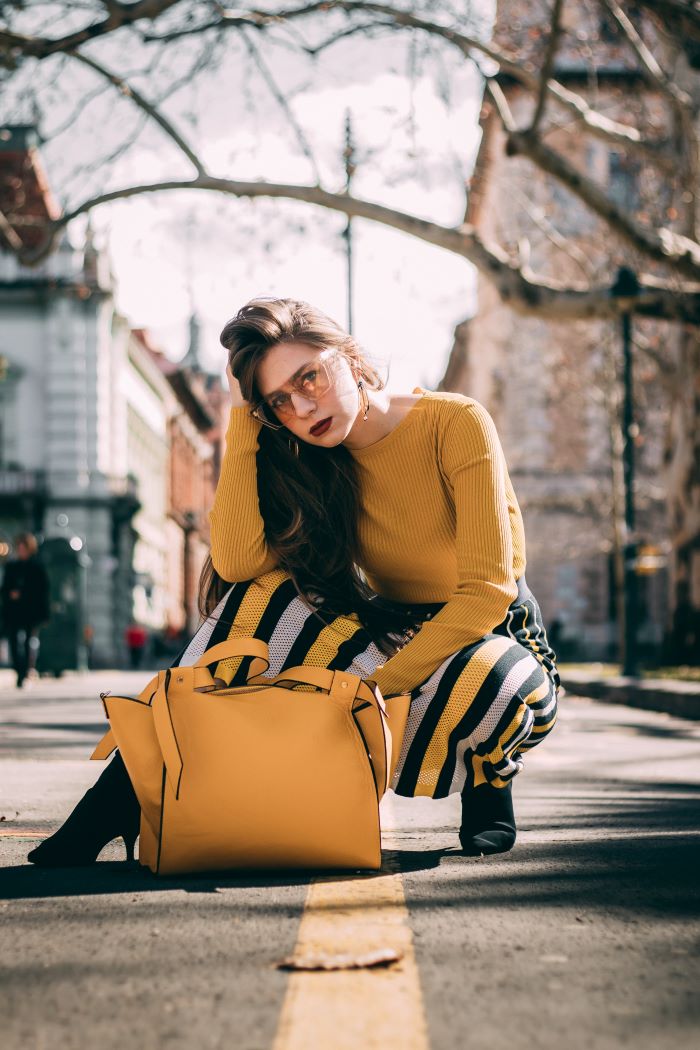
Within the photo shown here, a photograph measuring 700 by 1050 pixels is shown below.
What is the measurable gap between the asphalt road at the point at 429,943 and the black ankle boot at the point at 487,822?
2.3 inches

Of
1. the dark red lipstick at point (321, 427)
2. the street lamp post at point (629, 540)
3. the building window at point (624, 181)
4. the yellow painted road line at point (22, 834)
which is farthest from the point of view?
the building window at point (624, 181)

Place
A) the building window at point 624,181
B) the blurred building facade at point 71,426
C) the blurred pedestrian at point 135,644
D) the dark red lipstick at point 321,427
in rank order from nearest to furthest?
the dark red lipstick at point 321,427, the building window at point 624,181, the blurred pedestrian at point 135,644, the blurred building facade at point 71,426

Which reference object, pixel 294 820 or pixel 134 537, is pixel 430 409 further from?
pixel 134 537

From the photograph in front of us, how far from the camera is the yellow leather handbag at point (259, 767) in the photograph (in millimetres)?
3256

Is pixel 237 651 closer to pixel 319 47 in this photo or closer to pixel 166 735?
Result: pixel 166 735

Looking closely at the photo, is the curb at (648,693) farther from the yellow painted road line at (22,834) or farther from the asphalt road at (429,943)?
the yellow painted road line at (22,834)

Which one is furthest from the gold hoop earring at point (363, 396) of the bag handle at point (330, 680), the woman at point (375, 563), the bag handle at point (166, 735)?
the bag handle at point (166, 735)

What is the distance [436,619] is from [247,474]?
2.33 feet

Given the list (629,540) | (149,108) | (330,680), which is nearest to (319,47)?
(149,108)

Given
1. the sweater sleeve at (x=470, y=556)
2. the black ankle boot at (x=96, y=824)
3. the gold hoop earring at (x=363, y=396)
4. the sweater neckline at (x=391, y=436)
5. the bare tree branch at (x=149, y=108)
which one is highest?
the bare tree branch at (x=149, y=108)

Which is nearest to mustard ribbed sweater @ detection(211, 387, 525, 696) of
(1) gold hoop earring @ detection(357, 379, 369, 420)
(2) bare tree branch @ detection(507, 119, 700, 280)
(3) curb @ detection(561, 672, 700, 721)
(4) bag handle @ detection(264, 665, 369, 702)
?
(1) gold hoop earring @ detection(357, 379, 369, 420)

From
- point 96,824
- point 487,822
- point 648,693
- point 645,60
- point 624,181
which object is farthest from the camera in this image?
point 624,181

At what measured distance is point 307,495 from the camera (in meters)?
4.05

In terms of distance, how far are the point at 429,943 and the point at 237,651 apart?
3.28 ft
